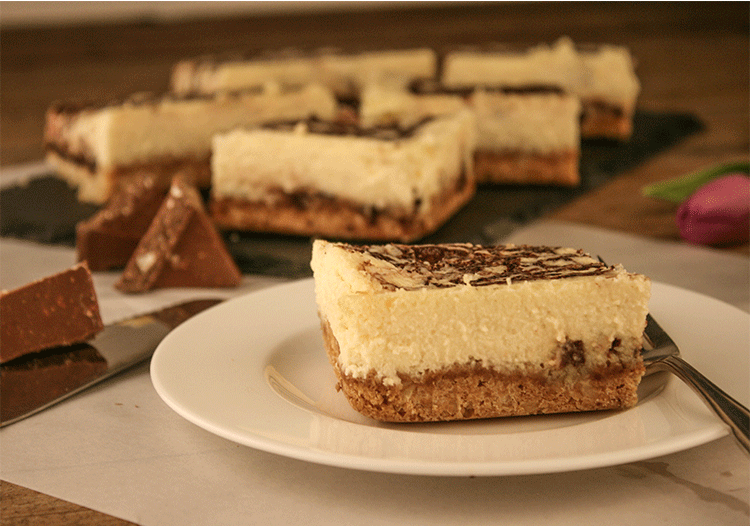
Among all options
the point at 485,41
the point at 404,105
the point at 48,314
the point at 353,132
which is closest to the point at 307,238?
the point at 353,132

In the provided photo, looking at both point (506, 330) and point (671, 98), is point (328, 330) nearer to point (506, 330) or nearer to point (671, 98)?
point (506, 330)

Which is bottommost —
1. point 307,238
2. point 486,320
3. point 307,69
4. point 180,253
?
point 307,238

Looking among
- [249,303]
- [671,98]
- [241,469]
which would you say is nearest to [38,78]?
[671,98]

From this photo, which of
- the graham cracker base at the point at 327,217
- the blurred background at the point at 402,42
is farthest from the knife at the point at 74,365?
the blurred background at the point at 402,42

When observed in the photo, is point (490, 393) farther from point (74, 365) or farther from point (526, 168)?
point (526, 168)

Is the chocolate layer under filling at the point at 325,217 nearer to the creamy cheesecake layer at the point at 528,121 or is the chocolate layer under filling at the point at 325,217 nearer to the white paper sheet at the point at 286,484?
the creamy cheesecake layer at the point at 528,121

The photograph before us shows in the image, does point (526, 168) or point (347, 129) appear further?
point (526, 168)
